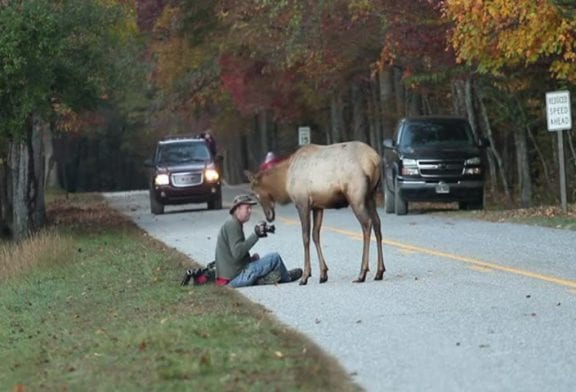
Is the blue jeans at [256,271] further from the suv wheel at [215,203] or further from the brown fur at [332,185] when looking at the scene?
the suv wheel at [215,203]

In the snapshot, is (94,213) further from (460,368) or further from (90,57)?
(460,368)

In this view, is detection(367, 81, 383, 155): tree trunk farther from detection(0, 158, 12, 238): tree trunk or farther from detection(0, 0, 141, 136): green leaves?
detection(0, 0, 141, 136): green leaves

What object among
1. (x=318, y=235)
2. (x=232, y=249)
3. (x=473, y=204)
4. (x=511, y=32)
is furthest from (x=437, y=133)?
(x=232, y=249)

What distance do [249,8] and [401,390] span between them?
32.5m

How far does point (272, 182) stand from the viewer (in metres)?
17.1

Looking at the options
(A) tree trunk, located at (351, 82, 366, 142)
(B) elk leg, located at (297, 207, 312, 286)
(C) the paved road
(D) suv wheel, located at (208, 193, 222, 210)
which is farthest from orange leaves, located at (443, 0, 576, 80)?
(A) tree trunk, located at (351, 82, 366, 142)

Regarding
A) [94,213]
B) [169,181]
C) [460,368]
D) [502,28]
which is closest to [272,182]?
[460,368]

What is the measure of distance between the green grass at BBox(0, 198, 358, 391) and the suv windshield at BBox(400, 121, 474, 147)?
41.6 feet

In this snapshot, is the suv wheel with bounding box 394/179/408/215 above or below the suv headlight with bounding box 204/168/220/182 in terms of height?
below

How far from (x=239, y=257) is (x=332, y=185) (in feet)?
4.44

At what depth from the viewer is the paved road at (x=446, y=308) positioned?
32.5 feet

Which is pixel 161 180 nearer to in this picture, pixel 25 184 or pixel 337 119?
pixel 25 184

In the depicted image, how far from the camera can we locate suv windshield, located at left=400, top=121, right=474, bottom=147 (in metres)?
32.7

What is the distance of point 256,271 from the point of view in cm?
1647
